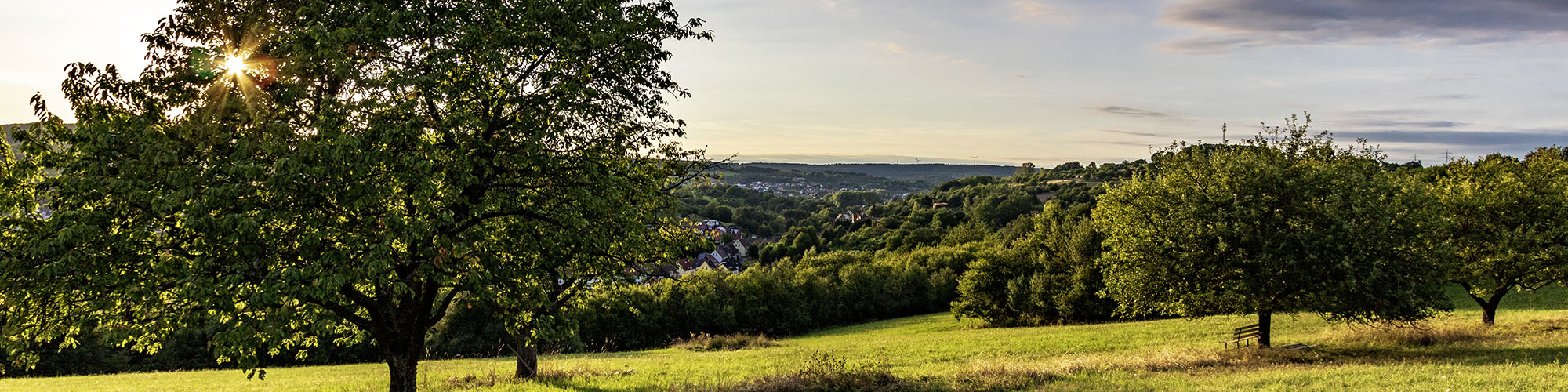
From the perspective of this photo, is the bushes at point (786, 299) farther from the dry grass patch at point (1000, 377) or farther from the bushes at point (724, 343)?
the dry grass patch at point (1000, 377)

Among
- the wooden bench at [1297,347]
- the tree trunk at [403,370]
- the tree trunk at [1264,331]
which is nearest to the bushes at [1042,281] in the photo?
the tree trunk at [1264,331]

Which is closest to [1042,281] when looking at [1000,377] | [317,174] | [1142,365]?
[1142,365]

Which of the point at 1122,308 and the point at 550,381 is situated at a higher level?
the point at 1122,308

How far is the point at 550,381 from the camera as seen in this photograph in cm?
2016

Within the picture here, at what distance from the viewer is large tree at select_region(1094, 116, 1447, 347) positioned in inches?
838

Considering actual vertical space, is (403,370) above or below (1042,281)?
above

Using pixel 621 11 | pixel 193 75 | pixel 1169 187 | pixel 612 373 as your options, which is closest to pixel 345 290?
pixel 193 75

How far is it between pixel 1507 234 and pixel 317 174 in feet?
129

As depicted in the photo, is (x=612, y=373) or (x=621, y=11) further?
(x=612, y=373)

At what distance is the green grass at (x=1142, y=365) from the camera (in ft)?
56.8

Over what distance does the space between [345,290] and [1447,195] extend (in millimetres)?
39955

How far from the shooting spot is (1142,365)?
68.0 ft

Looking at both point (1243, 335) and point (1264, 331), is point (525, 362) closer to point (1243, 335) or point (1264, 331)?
point (1264, 331)

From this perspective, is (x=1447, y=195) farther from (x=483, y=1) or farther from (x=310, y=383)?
(x=310, y=383)
